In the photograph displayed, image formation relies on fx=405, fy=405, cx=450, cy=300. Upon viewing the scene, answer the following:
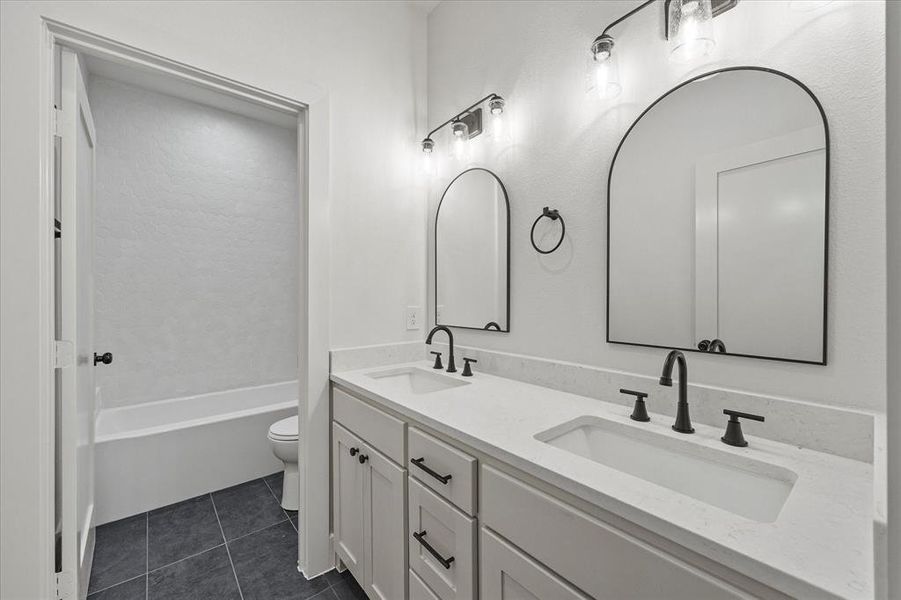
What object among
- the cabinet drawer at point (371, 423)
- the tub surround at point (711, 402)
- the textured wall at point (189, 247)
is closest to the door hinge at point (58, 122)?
the tub surround at point (711, 402)

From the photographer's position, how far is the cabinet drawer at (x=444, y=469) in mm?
1045

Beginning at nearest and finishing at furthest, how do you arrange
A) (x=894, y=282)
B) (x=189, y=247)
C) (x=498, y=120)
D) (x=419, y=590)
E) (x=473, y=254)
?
(x=894, y=282) → (x=419, y=590) → (x=498, y=120) → (x=473, y=254) → (x=189, y=247)

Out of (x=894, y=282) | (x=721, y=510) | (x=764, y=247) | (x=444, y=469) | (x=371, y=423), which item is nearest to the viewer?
(x=894, y=282)

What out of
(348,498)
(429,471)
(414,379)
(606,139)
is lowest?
(348,498)

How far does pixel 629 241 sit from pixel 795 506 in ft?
2.65

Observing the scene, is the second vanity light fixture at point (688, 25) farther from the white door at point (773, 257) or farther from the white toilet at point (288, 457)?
the white toilet at point (288, 457)

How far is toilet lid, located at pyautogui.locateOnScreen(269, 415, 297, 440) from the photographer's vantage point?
2221mm

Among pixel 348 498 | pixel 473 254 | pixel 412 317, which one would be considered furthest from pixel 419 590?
pixel 473 254

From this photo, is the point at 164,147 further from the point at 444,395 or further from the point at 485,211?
the point at 444,395

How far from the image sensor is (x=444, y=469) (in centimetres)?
113

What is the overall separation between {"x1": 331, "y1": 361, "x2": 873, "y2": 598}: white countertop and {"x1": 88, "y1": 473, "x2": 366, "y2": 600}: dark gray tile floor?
3.49ft

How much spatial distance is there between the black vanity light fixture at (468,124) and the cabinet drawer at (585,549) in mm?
1417

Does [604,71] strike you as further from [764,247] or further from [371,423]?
[371,423]

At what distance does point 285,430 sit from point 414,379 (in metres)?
0.93
